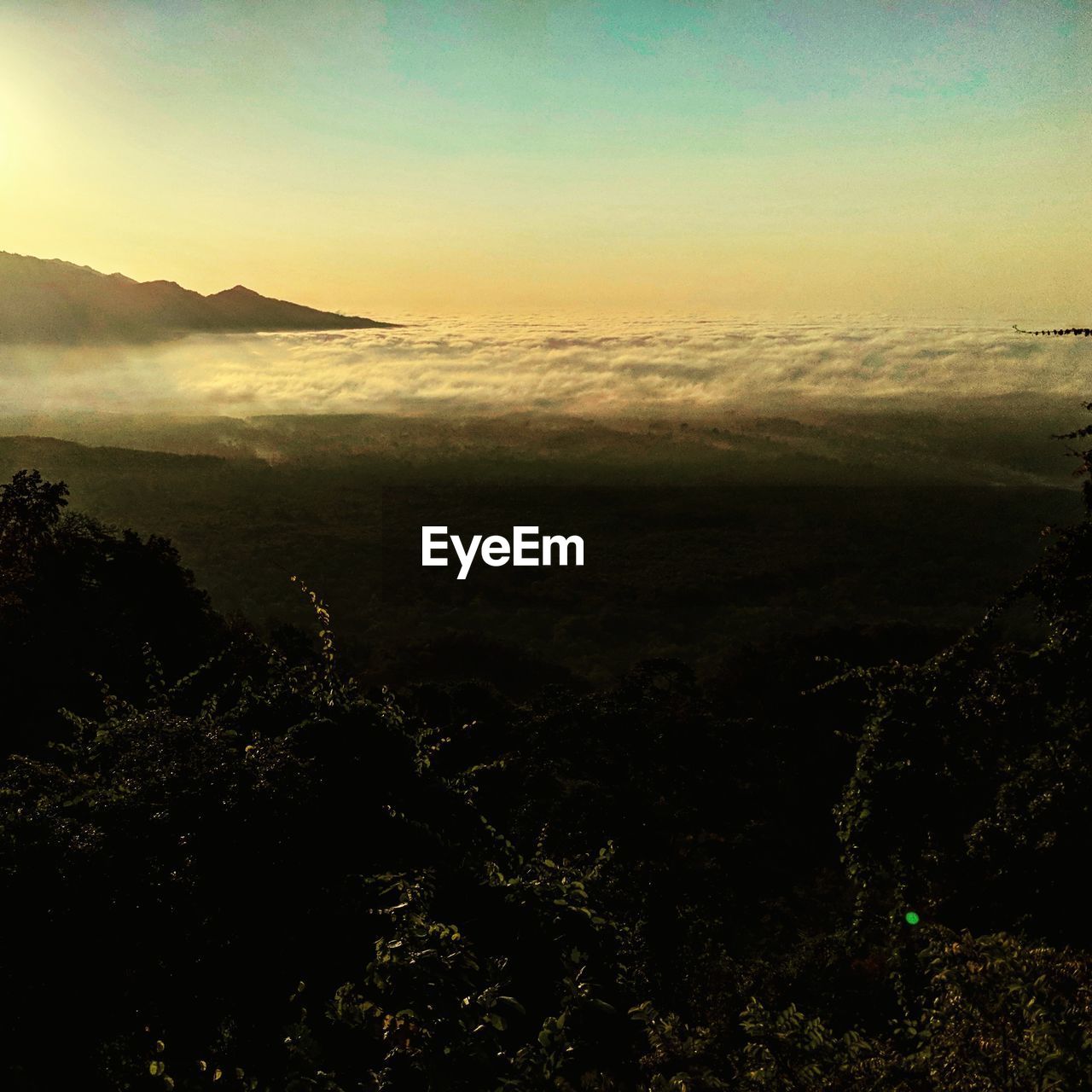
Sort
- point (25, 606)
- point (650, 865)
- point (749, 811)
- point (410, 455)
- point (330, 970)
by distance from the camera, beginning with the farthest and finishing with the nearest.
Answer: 1. point (410, 455)
2. point (749, 811)
3. point (25, 606)
4. point (650, 865)
5. point (330, 970)

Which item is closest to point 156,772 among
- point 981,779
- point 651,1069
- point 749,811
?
point 651,1069

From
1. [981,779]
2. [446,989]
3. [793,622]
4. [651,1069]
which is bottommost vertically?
[793,622]

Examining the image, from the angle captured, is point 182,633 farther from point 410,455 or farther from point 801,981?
point 410,455

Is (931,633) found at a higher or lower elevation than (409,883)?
lower

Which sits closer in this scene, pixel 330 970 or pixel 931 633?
pixel 330 970

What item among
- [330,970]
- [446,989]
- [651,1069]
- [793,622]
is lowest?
[793,622]

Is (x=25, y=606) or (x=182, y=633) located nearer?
(x=25, y=606)

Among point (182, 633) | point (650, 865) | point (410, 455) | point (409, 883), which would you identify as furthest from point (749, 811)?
point (410, 455)

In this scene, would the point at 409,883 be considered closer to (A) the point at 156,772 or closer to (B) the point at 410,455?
(A) the point at 156,772

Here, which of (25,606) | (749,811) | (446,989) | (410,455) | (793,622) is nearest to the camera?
(446,989)
